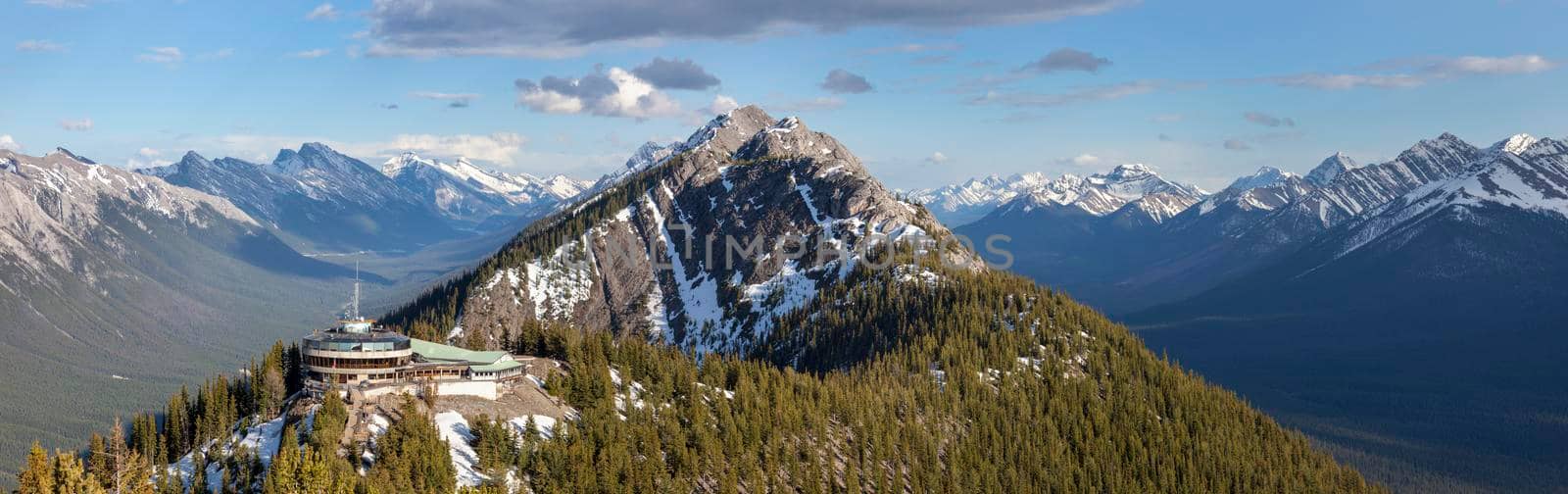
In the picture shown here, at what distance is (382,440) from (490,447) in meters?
11.6

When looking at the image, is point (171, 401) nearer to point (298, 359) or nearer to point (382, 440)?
point (298, 359)

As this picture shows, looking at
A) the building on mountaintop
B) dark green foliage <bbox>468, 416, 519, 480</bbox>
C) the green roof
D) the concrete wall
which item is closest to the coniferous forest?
dark green foliage <bbox>468, 416, 519, 480</bbox>

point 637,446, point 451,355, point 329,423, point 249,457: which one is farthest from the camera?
point 637,446

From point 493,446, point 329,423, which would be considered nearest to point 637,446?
point 493,446

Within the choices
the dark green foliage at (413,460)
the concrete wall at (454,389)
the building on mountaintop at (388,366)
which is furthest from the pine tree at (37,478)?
the concrete wall at (454,389)

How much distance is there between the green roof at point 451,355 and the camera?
150500 mm

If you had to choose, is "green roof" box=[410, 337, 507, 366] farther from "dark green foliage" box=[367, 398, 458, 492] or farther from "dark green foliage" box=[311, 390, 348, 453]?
"dark green foliage" box=[367, 398, 458, 492]

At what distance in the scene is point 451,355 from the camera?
15312 cm

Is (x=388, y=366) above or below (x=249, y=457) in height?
above

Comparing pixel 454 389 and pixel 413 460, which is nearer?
pixel 413 460

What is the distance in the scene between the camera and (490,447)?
135 meters

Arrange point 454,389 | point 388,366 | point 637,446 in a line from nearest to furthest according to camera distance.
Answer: point 388,366 < point 454,389 < point 637,446

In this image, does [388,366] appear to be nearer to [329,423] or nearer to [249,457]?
[329,423]

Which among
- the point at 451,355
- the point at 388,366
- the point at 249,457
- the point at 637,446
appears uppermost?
the point at 451,355
